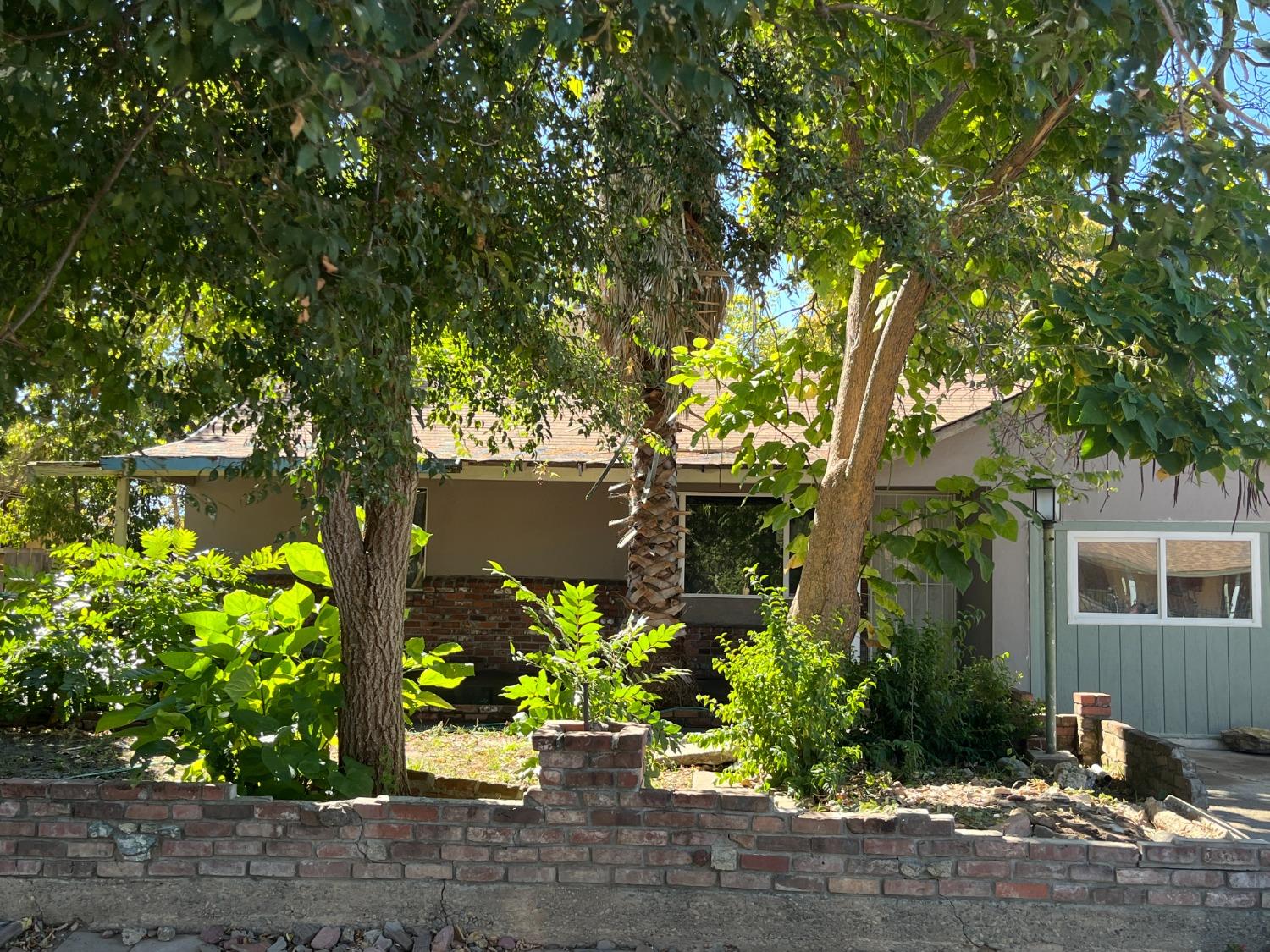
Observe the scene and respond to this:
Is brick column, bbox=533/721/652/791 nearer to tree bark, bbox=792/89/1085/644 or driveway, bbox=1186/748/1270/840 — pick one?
tree bark, bbox=792/89/1085/644

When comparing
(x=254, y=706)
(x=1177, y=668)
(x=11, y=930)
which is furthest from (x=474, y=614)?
(x=11, y=930)

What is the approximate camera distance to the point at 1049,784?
6.47 m

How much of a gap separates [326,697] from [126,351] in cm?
192

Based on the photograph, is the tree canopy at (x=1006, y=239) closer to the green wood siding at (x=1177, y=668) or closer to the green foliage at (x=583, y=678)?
the green foliage at (x=583, y=678)

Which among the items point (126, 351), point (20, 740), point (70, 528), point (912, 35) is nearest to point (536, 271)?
point (126, 351)

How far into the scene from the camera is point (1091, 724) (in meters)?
7.73

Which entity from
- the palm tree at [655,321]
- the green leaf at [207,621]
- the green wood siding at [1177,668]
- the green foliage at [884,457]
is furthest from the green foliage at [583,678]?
the green wood siding at [1177,668]

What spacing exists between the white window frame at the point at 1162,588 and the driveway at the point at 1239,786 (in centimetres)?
111

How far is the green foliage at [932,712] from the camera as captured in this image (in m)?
6.82

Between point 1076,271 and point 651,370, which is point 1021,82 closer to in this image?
point 1076,271

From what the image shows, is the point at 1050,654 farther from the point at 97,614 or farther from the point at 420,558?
the point at 420,558

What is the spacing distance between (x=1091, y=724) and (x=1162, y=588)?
2.55m

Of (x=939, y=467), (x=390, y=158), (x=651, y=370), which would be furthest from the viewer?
(x=939, y=467)

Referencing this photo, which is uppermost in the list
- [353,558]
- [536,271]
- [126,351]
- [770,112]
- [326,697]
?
[770,112]
